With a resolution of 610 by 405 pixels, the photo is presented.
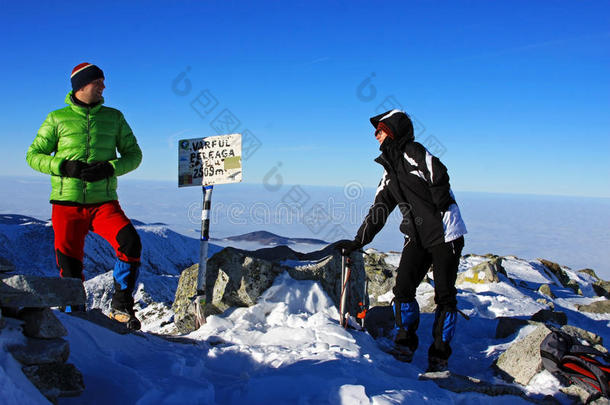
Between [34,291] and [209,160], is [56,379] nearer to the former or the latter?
[34,291]

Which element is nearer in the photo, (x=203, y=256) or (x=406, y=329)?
(x=406, y=329)

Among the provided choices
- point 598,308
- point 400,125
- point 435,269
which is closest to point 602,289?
point 598,308

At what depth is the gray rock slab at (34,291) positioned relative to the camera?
275 centimetres

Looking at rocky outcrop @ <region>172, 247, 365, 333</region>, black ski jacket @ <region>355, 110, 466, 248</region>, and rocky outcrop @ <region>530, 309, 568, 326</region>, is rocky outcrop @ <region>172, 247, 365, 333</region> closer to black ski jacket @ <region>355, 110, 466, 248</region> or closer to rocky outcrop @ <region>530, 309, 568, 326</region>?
black ski jacket @ <region>355, 110, 466, 248</region>

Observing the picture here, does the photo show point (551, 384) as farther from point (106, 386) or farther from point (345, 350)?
point (106, 386)

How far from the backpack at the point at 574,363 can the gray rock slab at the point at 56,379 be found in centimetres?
427

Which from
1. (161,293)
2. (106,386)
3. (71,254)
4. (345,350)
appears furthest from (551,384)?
(161,293)

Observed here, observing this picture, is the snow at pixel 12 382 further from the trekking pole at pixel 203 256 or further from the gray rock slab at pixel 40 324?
the trekking pole at pixel 203 256

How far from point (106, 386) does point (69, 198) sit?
258cm

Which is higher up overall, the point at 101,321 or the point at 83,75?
the point at 83,75

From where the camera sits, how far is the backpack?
4.20 m

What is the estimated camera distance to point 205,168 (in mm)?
6109

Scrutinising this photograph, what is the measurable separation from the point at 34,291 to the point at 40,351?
379 mm

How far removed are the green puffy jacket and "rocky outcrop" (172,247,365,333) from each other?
176 centimetres
